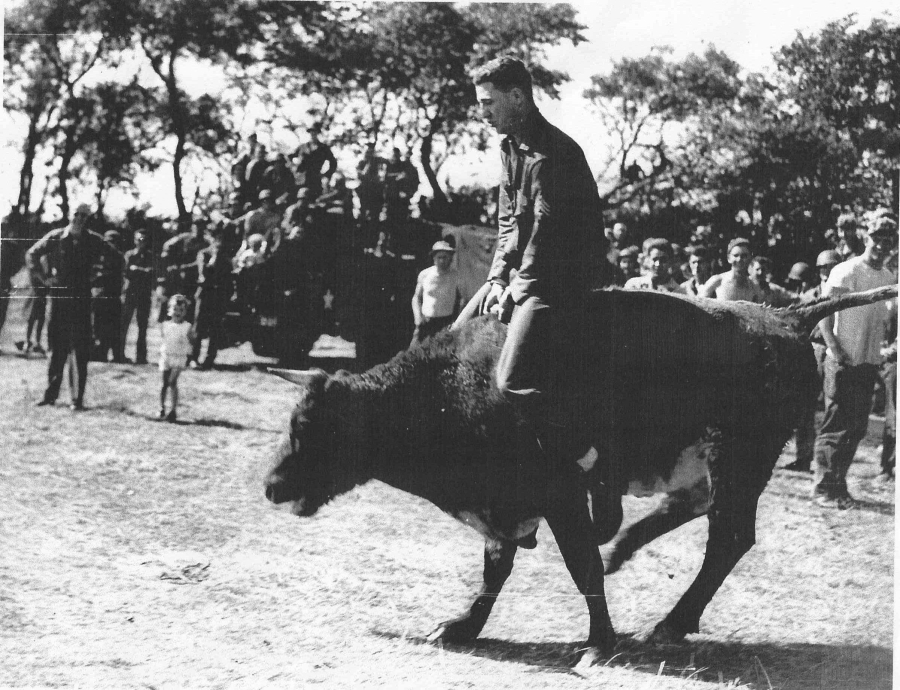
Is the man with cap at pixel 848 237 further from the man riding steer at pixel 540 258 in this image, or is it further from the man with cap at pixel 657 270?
the man riding steer at pixel 540 258

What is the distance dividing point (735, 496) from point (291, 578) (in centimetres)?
210

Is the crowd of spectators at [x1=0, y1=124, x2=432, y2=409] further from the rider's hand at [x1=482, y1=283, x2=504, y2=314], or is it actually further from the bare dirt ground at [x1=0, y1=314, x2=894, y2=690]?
the rider's hand at [x1=482, y1=283, x2=504, y2=314]

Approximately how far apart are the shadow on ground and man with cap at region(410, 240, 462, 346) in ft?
4.82

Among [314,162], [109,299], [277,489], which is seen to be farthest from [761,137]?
[109,299]

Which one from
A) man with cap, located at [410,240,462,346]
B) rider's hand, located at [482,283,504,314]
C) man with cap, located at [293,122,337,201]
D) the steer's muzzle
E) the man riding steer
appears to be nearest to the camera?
the man riding steer

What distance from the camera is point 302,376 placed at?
446cm

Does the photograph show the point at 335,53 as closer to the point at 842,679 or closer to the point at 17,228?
the point at 17,228

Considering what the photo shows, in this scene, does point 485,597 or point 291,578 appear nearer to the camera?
point 485,597

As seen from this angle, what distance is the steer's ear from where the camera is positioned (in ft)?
14.2

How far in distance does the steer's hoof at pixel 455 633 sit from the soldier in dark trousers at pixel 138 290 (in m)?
2.01

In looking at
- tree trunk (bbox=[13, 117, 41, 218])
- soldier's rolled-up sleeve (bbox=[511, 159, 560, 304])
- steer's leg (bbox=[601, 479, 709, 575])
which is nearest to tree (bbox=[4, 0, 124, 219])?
tree trunk (bbox=[13, 117, 41, 218])

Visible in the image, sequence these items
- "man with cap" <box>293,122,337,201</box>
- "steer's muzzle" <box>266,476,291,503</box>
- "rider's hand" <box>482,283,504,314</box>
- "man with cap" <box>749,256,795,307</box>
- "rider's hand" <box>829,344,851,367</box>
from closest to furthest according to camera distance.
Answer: "rider's hand" <box>482,283,504,314</box>, "steer's muzzle" <box>266,476,291,503</box>, "man with cap" <box>749,256,795,307</box>, "rider's hand" <box>829,344,851,367</box>, "man with cap" <box>293,122,337,201</box>

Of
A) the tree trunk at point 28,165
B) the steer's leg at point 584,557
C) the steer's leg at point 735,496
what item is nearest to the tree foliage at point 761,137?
the steer's leg at point 735,496

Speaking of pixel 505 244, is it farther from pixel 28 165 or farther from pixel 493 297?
pixel 28 165
